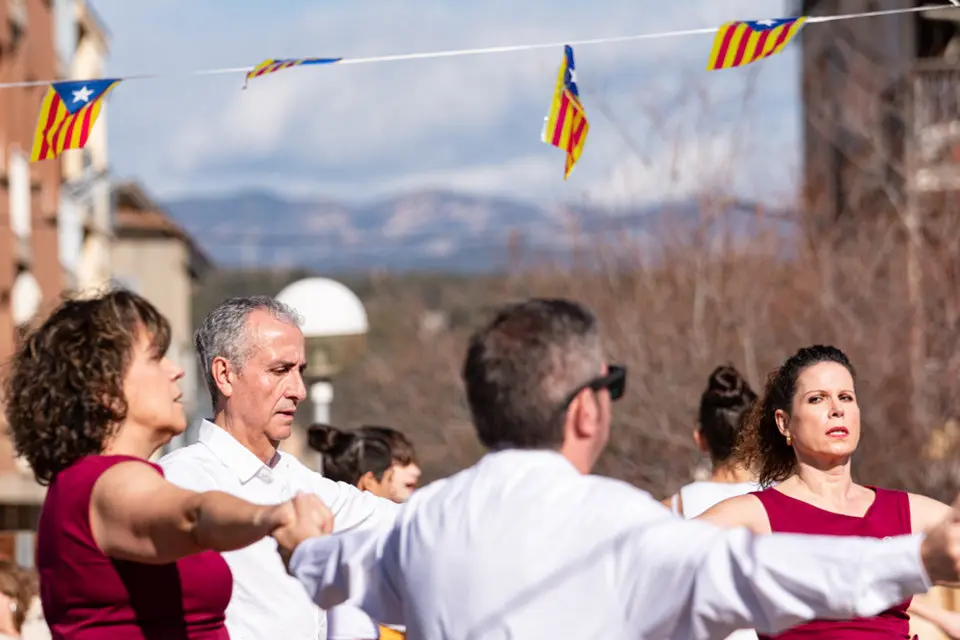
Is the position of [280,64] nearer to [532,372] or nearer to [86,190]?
[532,372]

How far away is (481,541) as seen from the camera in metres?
3.56

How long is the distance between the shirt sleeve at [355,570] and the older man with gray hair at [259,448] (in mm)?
1504

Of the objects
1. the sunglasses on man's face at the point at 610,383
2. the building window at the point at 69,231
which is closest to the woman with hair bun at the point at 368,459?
the sunglasses on man's face at the point at 610,383

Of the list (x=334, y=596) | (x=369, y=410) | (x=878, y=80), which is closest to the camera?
(x=334, y=596)

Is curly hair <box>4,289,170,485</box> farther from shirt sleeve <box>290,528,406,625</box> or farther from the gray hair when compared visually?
the gray hair

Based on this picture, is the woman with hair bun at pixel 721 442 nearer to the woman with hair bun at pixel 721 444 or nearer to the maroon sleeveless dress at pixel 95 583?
the woman with hair bun at pixel 721 444

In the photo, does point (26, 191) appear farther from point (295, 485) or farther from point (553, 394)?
point (553, 394)

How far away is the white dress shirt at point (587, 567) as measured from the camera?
333 cm

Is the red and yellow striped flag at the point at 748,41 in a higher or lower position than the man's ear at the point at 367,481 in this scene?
higher

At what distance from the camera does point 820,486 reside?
580 cm

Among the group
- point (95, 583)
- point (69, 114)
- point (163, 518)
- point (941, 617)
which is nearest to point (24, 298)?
point (69, 114)

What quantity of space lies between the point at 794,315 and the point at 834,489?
1759 cm

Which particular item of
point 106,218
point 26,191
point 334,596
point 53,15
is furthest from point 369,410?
point 334,596

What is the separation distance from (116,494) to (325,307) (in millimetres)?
8508
